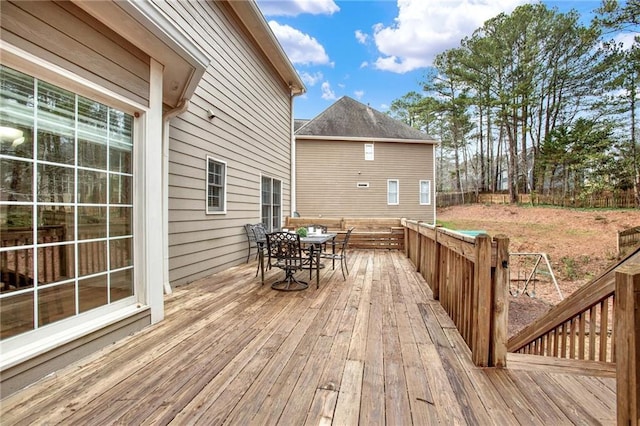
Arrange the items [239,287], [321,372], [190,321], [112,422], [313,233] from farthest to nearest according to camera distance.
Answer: [313,233]
[239,287]
[190,321]
[321,372]
[112,422]

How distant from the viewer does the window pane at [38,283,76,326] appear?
76.5 inches

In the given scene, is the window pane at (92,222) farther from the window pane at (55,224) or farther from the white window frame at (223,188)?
the white window frame at (223,188)

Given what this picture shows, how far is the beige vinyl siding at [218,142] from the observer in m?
4.29

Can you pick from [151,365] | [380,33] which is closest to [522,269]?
[151,365]

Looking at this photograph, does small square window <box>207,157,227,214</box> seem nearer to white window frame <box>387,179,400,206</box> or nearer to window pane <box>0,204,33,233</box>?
window pane <box>0,204,33,233</box>

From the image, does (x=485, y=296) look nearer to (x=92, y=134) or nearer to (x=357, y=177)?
(x=92, y=134)

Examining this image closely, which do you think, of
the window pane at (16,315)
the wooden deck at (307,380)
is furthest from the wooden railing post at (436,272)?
the window pane at (16,315)

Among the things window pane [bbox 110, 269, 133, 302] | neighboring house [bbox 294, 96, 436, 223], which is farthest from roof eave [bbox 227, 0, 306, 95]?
window pane [bbox 110, 269, 133, 302]

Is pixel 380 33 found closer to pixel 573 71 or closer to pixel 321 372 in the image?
pixel 573 71

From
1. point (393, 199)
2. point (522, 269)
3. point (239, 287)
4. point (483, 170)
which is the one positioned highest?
point (483, 170)

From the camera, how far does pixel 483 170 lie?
24766 millimetres

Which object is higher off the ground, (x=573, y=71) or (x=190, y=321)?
(x=573, y=71)

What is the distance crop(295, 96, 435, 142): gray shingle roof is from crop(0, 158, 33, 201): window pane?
34.4ft

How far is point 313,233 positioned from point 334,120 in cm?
→ 870
